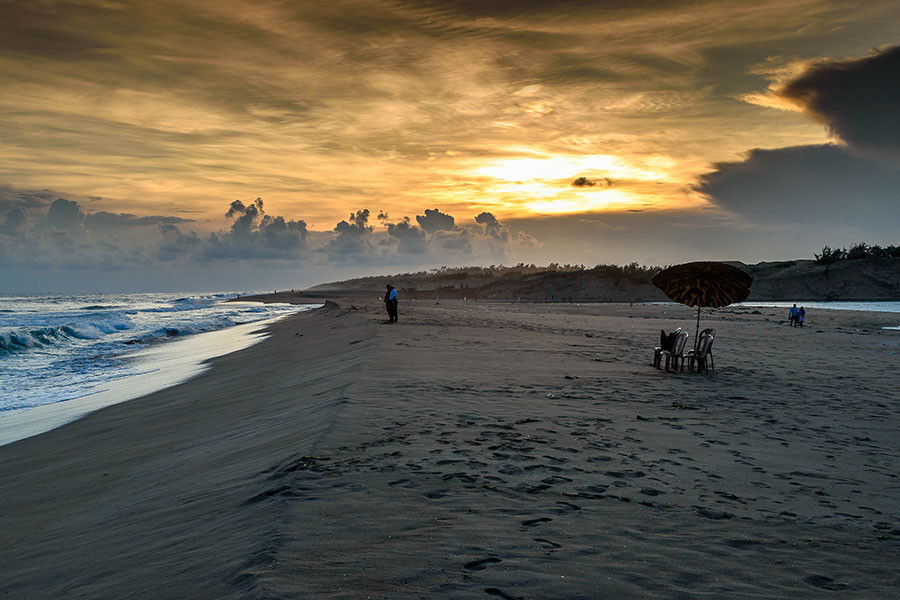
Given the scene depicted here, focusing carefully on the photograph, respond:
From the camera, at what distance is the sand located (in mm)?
3467

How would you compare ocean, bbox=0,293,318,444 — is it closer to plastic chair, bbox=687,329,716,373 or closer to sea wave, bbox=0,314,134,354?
sea wave, bbox=0,314,134,354

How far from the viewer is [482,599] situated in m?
3.06

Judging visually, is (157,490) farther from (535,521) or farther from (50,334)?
(50,334)

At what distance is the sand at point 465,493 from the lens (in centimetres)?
347

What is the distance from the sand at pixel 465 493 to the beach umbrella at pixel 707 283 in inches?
129

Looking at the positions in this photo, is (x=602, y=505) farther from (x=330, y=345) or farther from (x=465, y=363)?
(x=330, y=345)

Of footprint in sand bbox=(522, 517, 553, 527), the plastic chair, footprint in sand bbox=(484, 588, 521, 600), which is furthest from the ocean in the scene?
the plastic chair

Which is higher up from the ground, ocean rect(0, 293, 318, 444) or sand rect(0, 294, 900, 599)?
sand rect(0, 294, 900, 599)

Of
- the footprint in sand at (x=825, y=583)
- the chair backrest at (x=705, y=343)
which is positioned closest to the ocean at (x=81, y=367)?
the footprint in sand at (x=825, y=583)

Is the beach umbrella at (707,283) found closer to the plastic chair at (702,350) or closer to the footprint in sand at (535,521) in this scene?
the plastic chair at (702,350)

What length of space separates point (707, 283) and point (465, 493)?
37.7 ft

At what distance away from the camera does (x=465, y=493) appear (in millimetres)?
4754

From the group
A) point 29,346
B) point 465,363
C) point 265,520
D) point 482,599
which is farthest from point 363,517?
point 29,346

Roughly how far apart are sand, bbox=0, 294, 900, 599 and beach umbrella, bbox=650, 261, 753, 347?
10.7ft
